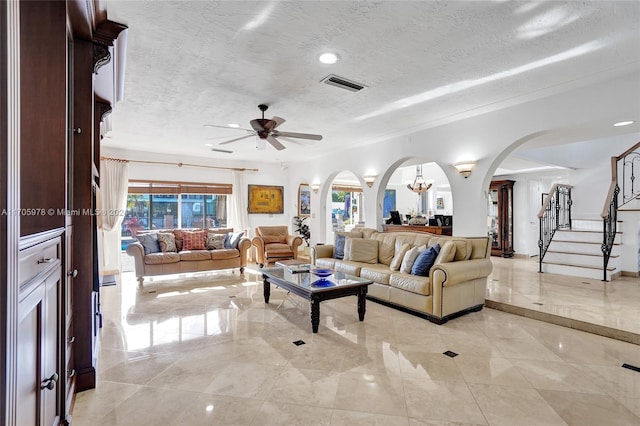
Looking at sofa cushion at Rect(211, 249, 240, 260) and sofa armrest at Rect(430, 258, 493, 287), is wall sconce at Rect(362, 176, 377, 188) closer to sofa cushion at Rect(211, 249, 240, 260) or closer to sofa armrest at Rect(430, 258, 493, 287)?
sofa armrest at Rect(430, 258, 493, 287)

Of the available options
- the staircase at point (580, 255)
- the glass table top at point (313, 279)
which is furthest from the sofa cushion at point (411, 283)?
the staircase at point (580, 255)

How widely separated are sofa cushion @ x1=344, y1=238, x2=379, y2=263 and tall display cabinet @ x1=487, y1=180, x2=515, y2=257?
5035mm

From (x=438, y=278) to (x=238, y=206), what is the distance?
5.69m

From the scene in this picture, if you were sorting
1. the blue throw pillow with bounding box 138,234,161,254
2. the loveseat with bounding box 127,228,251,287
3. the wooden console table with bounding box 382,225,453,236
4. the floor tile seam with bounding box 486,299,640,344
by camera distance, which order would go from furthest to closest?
the wooden console table with bounding box 382,225,453,236 < the blue throw pillow with bounding box 138,234,161,254 < the loveseat with bounding box 127,228,251,287 < the floor tile seam with bounding box 486,299,640,344

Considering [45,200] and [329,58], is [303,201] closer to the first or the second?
[329,58]

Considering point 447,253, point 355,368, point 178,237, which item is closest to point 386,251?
point 447,253

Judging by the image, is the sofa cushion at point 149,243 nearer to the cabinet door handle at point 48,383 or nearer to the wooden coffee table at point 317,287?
the wooden coffee table at point 317,287

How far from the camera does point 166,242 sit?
612 cm

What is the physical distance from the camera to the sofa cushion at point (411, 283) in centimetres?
381

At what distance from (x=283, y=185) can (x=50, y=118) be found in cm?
758

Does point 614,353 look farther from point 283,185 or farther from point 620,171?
point 283,185

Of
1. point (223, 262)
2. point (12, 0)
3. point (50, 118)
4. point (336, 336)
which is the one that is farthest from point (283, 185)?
point (12, 0)

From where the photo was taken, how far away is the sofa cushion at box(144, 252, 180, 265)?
5.66m

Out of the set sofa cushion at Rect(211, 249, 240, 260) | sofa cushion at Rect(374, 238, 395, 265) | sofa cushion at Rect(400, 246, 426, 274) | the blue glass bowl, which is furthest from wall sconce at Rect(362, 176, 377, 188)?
sofa cushion at Rect(211, 249, 240, 260)
